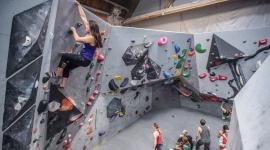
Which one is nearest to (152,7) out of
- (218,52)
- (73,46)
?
(218,52)

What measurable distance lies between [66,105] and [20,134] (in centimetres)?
145

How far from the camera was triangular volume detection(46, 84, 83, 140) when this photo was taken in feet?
11.9

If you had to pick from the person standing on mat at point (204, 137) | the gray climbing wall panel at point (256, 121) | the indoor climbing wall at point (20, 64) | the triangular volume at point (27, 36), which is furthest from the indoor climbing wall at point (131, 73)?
the gray climbing wall panel at point (256, 121)

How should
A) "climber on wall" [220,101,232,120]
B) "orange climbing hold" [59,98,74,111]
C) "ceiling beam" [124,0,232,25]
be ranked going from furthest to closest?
"ceiling beam" [124,0,232,25] → "climber on wall" [220,101,232,120] → "orange climbing hold" [59,98,74,111]

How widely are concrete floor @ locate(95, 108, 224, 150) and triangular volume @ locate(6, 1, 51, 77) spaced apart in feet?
12.3

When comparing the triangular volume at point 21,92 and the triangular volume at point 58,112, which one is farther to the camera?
the triangular volume at point 58,112

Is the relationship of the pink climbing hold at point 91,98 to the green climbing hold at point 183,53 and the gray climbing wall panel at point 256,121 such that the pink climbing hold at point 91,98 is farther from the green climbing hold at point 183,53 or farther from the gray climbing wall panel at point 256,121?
the gray climbing wall panel at point 256,121

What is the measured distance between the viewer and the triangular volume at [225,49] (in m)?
6.76

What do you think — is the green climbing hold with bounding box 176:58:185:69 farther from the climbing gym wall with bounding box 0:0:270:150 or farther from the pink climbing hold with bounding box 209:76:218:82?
the pink climbing hold with bounding box 209:76:218:82

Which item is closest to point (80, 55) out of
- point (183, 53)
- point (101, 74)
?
point (101, 74)

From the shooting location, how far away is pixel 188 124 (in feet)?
23.6

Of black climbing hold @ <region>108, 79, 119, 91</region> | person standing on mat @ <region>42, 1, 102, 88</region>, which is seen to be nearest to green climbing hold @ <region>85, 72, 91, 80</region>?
person standing on mat @ <region>42, 1, 102, 88</region>

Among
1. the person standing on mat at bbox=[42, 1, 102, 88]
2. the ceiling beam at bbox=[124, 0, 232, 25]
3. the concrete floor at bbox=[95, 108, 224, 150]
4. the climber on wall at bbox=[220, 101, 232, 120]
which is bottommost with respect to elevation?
the concrete floor at bbox=[95, 108, 224, 150]

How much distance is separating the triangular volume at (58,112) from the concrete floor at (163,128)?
1.71m
